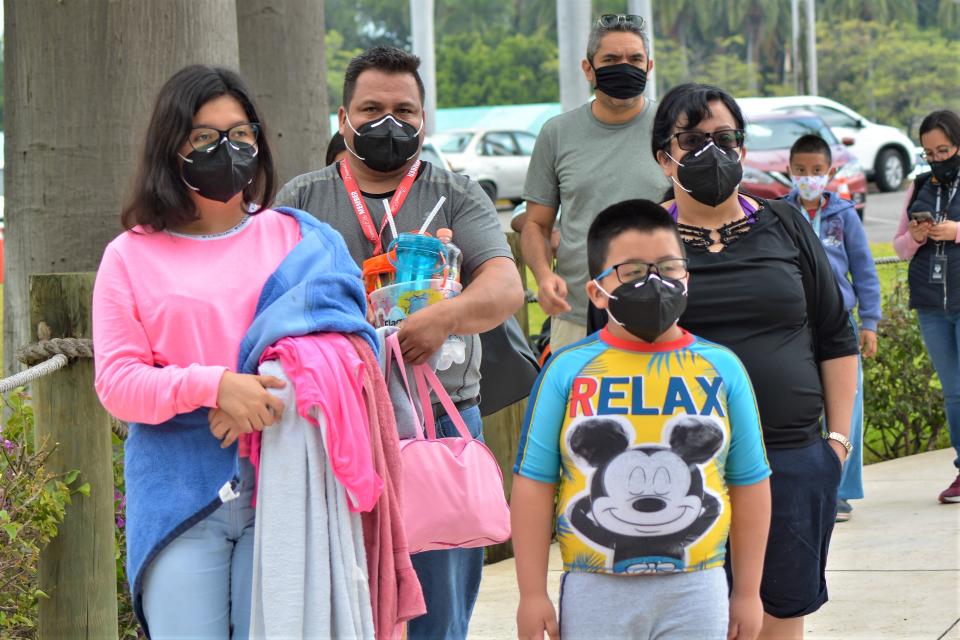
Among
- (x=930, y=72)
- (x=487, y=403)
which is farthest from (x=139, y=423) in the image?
(x=930, y=72)

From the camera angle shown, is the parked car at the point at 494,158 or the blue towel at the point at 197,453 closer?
the blue towel at the point at 197,453

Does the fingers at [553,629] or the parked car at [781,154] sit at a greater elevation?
the parked car at [781,154]

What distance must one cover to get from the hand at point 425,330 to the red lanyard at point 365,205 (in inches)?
11.1

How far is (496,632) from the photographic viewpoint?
5.52 m

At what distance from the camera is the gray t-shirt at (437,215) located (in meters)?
3.68

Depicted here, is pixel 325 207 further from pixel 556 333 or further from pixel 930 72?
pixel 930 72

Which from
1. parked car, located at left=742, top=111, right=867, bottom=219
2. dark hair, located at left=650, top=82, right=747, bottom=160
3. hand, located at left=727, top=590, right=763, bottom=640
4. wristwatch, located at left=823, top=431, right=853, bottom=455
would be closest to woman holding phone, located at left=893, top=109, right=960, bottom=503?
wristwatch, located at left=823, top=431, right=853, bottom=455

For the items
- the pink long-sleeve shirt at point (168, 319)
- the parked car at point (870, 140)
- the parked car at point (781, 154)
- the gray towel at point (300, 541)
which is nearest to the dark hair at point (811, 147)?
the pink long-sleeve shirt at point (168, 319)

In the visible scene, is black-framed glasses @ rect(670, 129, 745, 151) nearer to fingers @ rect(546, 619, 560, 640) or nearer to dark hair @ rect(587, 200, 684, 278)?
dark hair @ rect(587, 200, 684, 278)

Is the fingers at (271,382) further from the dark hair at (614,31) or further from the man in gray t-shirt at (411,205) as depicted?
the dark hair at (614,31)

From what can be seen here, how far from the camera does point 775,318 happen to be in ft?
11.6

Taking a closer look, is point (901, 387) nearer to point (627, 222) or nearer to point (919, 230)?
point (919, 230)

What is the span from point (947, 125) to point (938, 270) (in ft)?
2.46

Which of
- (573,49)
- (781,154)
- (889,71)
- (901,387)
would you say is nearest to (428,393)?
(901,387)
